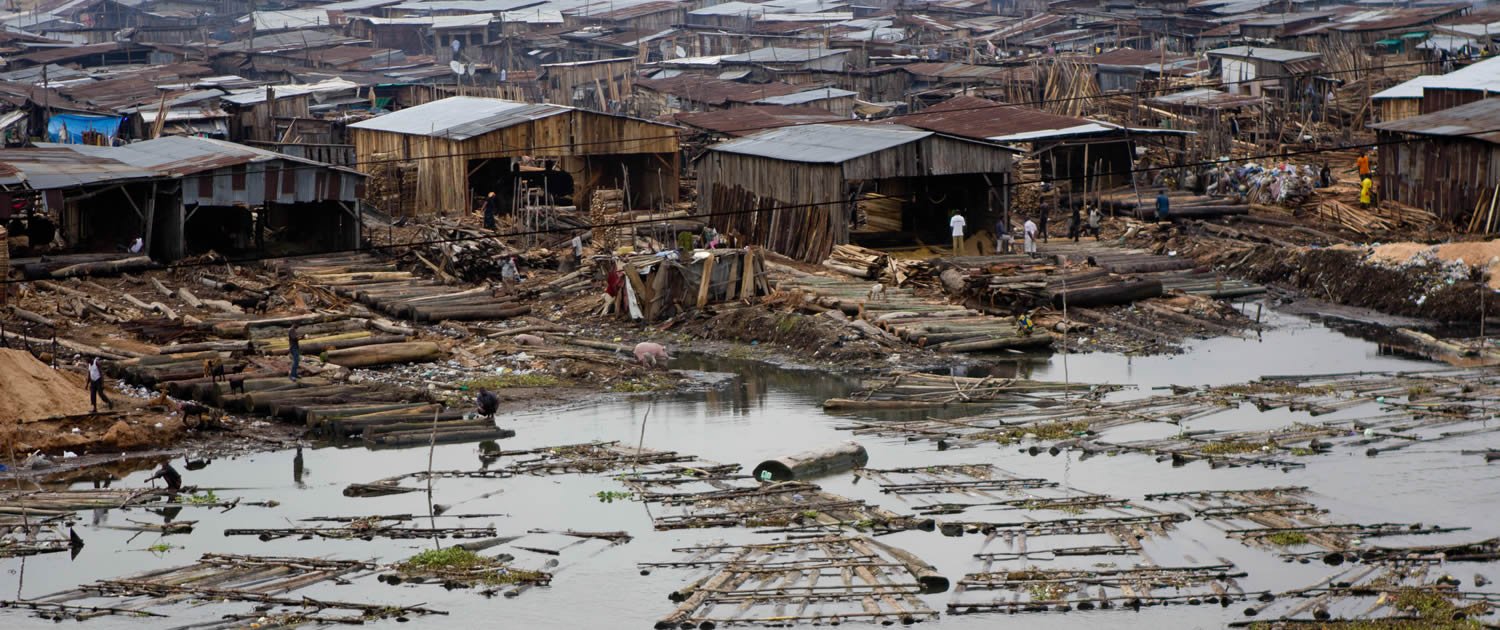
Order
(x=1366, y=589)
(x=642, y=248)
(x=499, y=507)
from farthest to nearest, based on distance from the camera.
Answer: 1. (x=642, y=248)
2. (x=499, y=507)
3. (x=1366, y=589)

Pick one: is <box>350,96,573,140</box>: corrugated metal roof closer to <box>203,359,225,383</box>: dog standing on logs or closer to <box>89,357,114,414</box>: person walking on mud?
<box>203,359,225,383</box>: dog standing on logs

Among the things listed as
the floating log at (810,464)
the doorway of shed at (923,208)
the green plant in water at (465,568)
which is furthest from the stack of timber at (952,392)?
the doorway of shed at (923,208)

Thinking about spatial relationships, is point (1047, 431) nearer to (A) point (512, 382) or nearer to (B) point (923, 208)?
(A) point (512, 382)

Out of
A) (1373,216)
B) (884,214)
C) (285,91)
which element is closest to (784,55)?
(285,91)

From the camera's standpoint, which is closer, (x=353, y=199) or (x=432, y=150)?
(x=353, y=199)

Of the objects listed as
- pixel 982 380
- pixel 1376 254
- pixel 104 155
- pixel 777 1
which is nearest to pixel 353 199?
pixel 104 155

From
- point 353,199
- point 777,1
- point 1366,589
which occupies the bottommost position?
point 1366,589

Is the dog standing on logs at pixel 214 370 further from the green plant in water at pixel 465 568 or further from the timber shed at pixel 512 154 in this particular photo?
the timber shed at pixel 512 154

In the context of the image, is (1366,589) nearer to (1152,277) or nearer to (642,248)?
(1152,277)
